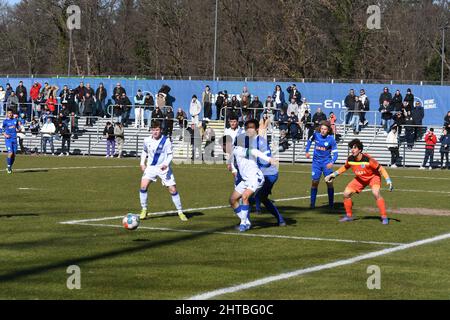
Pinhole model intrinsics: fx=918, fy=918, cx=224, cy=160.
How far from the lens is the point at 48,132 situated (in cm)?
4550

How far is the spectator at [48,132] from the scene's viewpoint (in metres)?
45.1

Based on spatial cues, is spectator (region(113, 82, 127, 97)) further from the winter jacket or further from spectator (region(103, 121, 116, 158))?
the winter jacket

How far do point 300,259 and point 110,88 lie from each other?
36.9 m

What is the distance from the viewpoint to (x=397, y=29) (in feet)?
214

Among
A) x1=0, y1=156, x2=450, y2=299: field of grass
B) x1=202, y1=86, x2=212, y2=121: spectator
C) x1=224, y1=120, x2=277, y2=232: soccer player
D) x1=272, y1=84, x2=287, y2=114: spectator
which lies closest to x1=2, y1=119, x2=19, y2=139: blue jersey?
x1=0, y1=156, x2=450, y2=299: field of grass

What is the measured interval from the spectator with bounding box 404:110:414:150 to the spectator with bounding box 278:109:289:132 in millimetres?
5443

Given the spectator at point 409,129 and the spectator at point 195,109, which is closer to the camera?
the spectator at point 409,129

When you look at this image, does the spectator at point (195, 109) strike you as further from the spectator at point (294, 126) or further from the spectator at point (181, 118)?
the spectator at point (294, 126)

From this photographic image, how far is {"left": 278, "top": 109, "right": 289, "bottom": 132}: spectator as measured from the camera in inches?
1679

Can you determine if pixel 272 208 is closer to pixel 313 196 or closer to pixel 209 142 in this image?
pixel 313 196

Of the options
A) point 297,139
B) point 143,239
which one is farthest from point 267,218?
point 297,139

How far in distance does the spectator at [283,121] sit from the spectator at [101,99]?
32.3 feet

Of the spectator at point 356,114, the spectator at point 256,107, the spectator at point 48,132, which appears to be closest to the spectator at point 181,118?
the spectator at point 256,107
